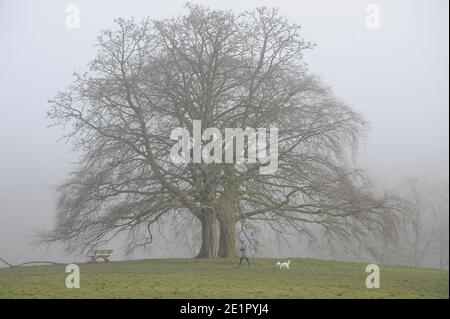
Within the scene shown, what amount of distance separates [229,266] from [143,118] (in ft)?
24.2

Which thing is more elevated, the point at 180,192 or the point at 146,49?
the point at 146,49

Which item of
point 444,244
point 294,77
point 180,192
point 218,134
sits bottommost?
point 444,244

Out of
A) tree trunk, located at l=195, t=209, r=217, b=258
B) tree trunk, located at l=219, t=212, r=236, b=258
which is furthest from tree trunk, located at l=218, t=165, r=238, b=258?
tree trunk, located at l=195, t=209, r=217, b=258

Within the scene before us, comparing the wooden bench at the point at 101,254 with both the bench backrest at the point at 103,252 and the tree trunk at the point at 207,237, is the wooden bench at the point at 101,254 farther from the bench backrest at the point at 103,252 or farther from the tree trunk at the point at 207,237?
the tree trunk at the point at 207,237

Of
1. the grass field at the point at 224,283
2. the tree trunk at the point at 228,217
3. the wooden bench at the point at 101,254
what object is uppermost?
the tree trunk at the point at 228,217

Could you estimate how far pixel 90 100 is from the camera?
24.8m

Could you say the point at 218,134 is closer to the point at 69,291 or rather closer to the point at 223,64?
the point at 223,64

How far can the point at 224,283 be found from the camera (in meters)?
17.0

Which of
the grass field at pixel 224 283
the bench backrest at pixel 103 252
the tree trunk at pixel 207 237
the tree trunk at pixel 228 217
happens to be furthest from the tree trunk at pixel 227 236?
the bench backrest at pixel 103 252

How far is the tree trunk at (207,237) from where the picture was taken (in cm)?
2562

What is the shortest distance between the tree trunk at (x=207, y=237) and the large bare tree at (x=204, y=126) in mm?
62

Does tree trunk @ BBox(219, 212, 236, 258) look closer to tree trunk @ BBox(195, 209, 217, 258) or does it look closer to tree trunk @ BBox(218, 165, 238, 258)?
tree trunk @ BBox(218, 165, 238, 258)

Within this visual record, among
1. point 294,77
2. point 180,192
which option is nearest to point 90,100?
point 180,192

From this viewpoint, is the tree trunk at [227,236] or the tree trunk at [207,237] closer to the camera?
the tree trunk at [227,236]
